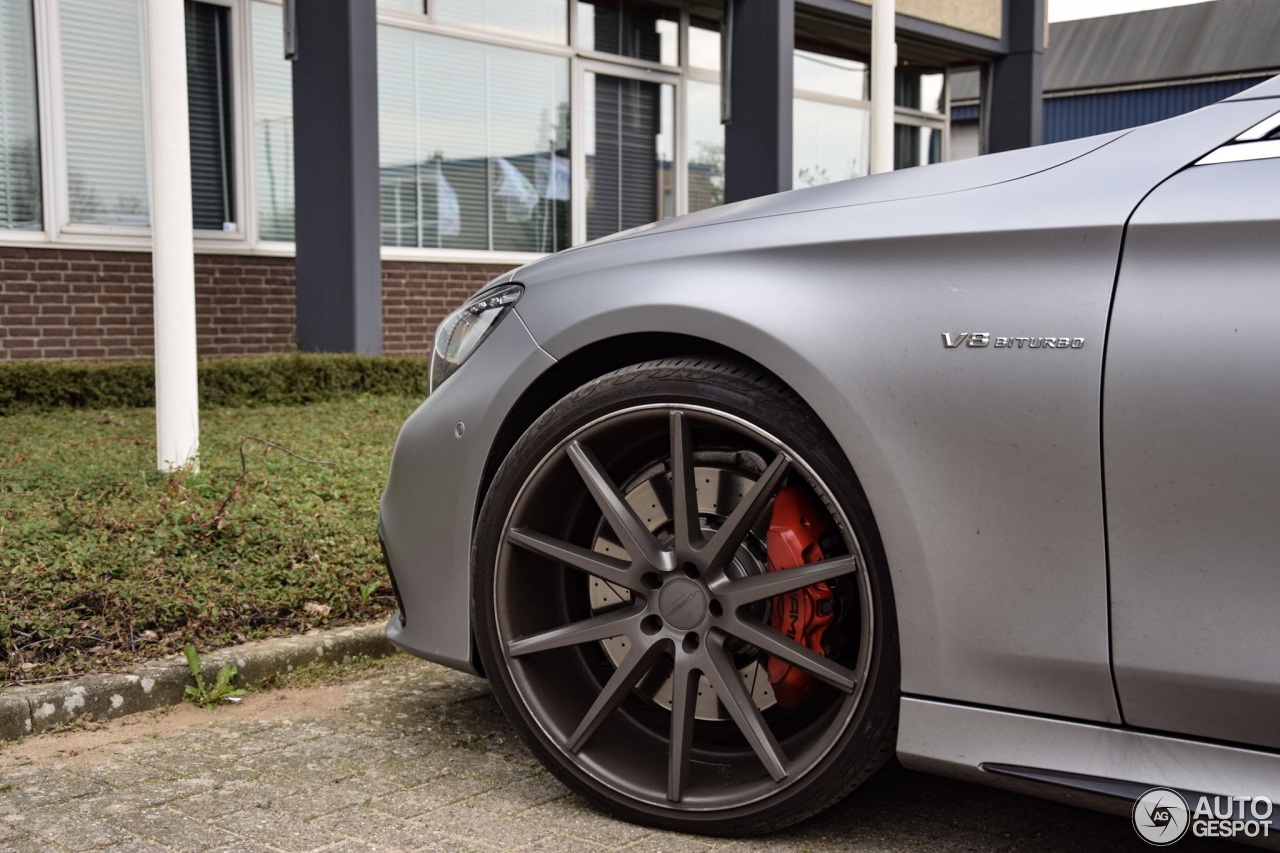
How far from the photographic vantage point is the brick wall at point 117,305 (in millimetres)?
9602

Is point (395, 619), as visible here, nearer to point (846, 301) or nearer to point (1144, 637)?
point (846, 301)

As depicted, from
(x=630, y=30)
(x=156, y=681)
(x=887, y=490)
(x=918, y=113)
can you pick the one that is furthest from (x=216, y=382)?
(x=918, y=113)

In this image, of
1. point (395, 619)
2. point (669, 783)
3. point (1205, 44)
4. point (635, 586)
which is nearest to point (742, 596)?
point (635, 586)

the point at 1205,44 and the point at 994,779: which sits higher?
the point at 1205,44

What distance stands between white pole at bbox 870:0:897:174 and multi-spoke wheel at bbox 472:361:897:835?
25.7ft

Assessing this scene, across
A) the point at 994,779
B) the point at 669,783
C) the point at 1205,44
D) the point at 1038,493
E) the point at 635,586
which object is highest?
the point at 1205,44

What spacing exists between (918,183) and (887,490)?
62cm

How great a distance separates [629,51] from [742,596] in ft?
41.3

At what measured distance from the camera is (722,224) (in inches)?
99.7

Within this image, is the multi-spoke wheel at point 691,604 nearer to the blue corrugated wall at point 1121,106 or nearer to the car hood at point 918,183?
the car hood at point 918,183

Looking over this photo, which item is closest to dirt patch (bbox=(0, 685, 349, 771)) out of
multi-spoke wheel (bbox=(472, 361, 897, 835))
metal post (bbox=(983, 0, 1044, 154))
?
multi-spoke wheel (bbox=(472, 361, 897, 835))

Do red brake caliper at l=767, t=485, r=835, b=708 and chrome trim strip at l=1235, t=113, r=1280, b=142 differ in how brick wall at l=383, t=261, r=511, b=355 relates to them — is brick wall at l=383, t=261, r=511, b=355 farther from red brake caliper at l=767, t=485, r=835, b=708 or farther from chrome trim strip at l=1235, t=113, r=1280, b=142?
chrome trim strip at l=1235, t=113, r=1280, b=142

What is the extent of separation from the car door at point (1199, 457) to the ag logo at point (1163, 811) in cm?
10

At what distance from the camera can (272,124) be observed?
11023 millimetres
